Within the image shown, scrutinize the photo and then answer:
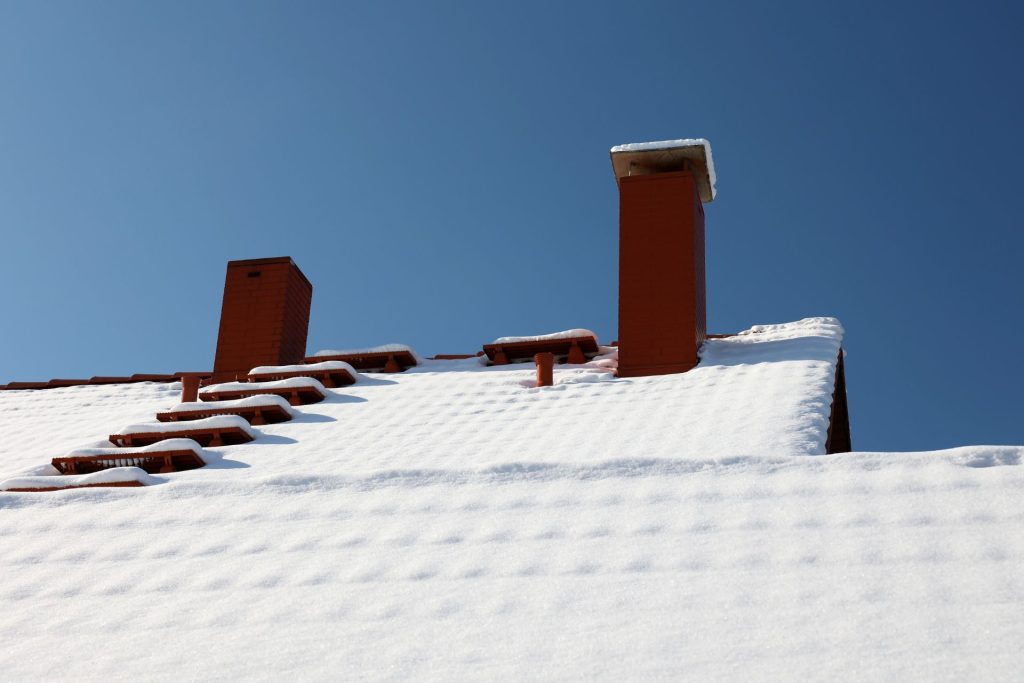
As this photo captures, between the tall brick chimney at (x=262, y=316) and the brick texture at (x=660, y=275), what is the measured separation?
12.0ft

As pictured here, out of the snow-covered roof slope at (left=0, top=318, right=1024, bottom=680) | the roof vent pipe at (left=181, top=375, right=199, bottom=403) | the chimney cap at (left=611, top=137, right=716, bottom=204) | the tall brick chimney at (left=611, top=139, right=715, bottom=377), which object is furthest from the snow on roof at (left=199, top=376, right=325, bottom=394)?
the chimney cap at (left=611, top=137, right=716, bottom=204)

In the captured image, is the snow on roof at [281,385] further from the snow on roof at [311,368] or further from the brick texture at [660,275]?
the brick texture at [660,275]

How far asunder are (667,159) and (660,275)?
1493 millimetres

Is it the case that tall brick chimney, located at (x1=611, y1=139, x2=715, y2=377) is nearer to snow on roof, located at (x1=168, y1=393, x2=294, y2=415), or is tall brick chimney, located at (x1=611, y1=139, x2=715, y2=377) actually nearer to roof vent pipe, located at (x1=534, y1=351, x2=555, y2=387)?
roof vent pipe, located at (x1=534, y1=351, x2=555, y2=387)

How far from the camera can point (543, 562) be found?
19.1 ft

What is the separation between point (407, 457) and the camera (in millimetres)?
8188

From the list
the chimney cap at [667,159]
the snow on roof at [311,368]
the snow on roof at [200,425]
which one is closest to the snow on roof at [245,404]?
the snow on roof at [200,425]

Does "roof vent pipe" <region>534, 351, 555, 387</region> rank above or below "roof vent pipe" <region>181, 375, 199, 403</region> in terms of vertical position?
above

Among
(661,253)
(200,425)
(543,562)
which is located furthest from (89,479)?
(661,253)

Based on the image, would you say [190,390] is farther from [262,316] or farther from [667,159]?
[667,159]

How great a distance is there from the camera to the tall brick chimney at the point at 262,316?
1293 cm

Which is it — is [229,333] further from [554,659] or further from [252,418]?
[554,659]

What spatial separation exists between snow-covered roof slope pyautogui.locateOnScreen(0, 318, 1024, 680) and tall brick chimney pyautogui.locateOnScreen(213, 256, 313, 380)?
4.45 m

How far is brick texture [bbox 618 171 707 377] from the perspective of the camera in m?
10.8
